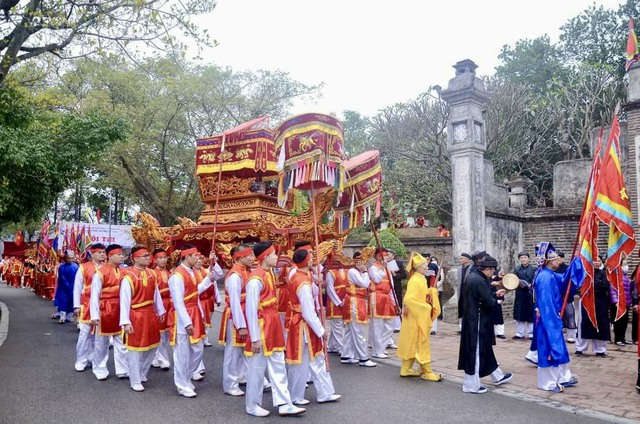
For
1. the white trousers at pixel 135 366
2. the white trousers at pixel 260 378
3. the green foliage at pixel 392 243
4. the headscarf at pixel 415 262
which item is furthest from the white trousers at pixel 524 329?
the green foliage at pixel 392 243

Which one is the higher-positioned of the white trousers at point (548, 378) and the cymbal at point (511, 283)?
the cymbal at point (511, 283)

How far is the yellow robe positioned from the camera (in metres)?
7.11

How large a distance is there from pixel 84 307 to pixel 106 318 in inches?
43.4

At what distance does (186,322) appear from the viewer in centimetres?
638

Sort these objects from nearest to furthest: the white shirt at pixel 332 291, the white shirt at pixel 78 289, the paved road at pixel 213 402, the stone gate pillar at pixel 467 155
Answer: the paved road at pixel 213 402 < the white shirt at pixel 78 289 < the white shirt at pixel 332 291 < the stone gate pillar at pixel 467 155

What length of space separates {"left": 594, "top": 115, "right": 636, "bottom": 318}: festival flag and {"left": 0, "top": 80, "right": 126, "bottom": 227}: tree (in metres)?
9.02

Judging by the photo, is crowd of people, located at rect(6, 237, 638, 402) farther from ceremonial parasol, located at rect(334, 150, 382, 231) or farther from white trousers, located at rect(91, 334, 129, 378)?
ceremonial parasol, located at rect(334, 150, 382, 231)

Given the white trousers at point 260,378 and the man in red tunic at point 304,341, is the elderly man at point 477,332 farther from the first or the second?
the white trousers at point 260,378

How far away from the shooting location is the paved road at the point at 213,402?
5.44 metres

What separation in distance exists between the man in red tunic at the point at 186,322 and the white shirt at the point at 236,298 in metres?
0.83

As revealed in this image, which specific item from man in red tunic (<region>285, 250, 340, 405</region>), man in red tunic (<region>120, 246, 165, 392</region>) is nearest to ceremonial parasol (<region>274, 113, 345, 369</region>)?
man in red tunic (<region>285, 250, 340, 405</region>)

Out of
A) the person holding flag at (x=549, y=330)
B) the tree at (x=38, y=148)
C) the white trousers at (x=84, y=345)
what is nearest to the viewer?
the person holding flag at (x=549, y=330)

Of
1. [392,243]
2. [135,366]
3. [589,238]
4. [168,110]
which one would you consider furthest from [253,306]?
[168,110]

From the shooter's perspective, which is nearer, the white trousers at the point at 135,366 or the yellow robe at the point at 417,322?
the white trousers at the point at 135,366
